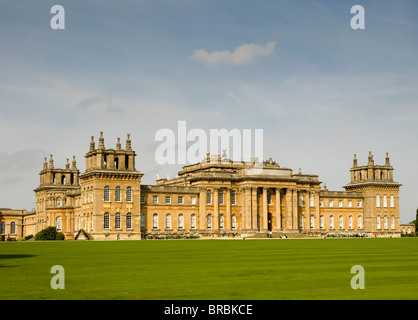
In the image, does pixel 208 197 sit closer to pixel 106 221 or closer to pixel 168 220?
pixel 168 220

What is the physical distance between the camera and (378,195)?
11262cm

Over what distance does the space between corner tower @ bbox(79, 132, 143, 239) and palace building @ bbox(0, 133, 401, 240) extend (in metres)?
0.13

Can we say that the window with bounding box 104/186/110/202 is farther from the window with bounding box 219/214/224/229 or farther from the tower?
the tower

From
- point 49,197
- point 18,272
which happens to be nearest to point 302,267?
point 18,272

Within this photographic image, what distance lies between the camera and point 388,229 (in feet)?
369

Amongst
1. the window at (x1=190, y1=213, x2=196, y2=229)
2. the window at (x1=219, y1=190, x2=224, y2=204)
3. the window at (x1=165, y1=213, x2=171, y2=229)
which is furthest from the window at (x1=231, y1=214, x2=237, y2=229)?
the window at (x1=165, y1=213, x2=171, y2=229)

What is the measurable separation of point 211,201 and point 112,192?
53.3ft

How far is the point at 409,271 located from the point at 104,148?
67.8 m

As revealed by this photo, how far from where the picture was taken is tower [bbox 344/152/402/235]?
112 meters

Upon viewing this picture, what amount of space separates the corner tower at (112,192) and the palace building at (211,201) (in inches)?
5.2

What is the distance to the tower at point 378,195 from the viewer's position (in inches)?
4390

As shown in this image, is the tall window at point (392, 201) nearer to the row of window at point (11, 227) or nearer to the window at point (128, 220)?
the window at point (128, 220)

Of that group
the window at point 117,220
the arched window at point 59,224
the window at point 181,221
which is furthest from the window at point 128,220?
the arched window at point 59,224
